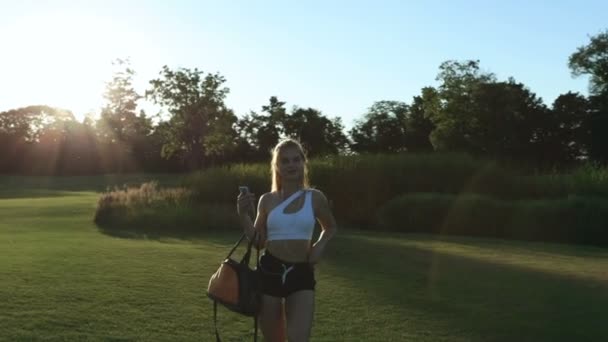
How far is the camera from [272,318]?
420 cm

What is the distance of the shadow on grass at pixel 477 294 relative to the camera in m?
7.46

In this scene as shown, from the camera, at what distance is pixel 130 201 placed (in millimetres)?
22656

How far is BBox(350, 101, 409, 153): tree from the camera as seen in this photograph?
2616 inches

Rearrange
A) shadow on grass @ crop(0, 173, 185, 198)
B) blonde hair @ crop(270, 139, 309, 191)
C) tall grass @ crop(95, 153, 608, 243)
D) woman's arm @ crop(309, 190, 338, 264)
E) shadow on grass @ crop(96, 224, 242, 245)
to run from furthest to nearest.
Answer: shadow on grass @ crop(0, 173, 185, 198) < tall grass @ crop(95, 153, 608, 243) < shadow on grass @ crop(96, 224, 242, 245) < blonde hair @ crop(270, 139, 309, 191) < woman's arm @ crop(309, 190, 338, 264)

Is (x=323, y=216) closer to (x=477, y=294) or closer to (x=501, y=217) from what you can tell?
(x=477, y=294)

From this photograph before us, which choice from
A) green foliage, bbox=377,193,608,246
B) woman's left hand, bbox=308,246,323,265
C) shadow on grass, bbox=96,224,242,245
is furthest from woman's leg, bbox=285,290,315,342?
green foliage, bbox=377,193,608,246

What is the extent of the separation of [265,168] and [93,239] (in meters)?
10.9

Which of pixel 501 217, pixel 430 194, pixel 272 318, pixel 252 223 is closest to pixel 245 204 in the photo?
pixel 252 223

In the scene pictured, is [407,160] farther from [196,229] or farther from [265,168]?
[196,229]

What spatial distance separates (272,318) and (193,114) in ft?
162

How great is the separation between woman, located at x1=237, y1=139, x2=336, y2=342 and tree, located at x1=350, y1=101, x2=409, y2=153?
195ft

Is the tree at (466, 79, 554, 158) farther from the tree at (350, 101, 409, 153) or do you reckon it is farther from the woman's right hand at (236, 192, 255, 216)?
the woman's right hand at (236, 192, 255, 216)

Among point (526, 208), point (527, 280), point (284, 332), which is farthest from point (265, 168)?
point (284, 332)

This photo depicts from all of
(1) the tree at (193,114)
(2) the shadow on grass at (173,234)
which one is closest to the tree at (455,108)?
(1) the tree at (193,114)
